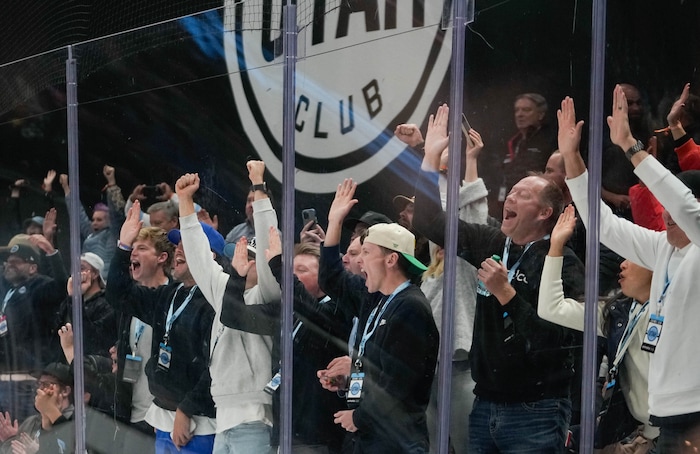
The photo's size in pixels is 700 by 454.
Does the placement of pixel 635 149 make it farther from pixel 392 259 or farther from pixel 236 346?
pixel 236 346

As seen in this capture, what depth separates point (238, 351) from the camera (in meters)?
3.07

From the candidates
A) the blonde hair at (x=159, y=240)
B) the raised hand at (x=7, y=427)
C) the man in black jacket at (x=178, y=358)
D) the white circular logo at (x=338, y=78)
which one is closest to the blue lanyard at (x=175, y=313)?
the man in black jacket at (x=178, y=358)

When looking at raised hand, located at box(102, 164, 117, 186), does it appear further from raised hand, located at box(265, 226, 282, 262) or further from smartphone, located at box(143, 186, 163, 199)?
raised hand, located at box(265, 226, 282, 262)

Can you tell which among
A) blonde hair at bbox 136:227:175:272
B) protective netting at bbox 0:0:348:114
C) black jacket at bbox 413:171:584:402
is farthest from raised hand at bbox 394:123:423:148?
blonde hair at bbox 136:227:175:272

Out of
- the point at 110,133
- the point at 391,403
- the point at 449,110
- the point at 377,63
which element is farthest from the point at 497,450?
the point at 110,133

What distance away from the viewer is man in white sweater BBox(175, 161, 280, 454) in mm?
2996

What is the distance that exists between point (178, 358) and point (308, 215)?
75 cm

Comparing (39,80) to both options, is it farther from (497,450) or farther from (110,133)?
(497,450)

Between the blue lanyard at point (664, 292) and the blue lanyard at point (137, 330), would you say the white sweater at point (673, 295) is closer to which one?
the blue lanyard at point (664, 292)

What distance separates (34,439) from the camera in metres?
4.18

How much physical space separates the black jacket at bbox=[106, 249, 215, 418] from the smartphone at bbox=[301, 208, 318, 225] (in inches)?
19.0

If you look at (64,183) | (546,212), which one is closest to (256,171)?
(546,212)

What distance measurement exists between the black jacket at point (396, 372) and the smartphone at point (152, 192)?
2.93 ft

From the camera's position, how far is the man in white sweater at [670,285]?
2133 millimetres
